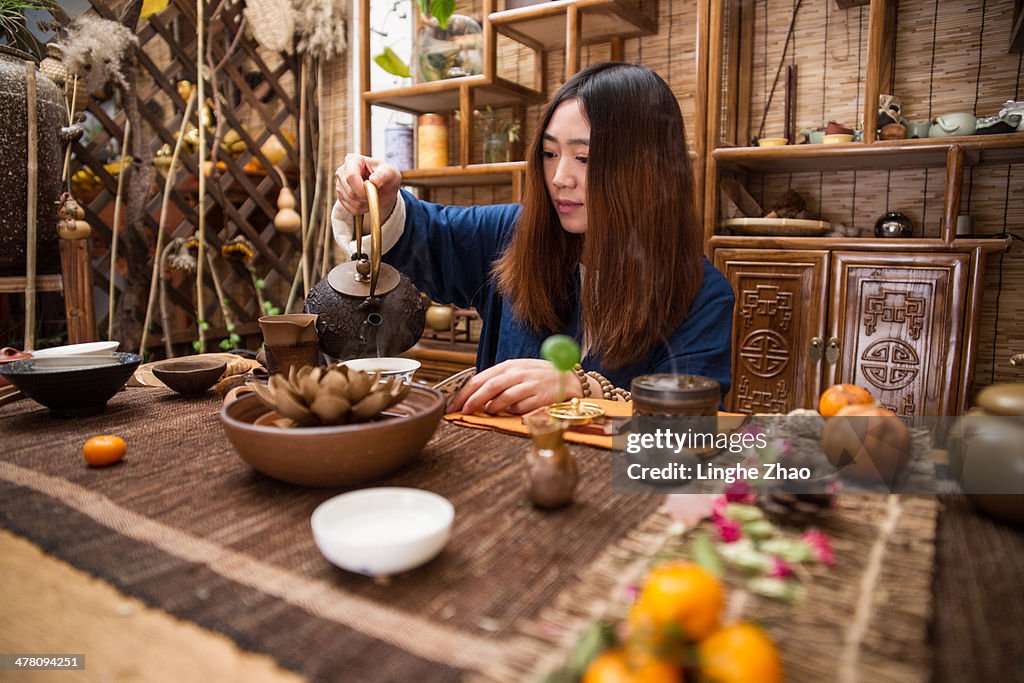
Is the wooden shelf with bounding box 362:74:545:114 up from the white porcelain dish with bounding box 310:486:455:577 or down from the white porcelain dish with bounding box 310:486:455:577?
up

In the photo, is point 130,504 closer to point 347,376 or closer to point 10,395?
point 347,376

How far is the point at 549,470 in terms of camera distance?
640mm

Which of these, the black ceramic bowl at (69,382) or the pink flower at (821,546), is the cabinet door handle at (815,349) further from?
the black ceramic bowl at (69,382)

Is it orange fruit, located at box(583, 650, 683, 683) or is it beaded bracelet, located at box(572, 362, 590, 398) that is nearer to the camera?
orange fruit, located at box(583, 650, 683, 683)

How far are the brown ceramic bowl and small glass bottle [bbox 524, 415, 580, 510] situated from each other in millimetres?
141

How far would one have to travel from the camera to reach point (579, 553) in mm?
→ 560

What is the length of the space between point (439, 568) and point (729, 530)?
25cm

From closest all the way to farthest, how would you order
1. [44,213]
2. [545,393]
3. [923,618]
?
[923,618], [545,393], [44,213]

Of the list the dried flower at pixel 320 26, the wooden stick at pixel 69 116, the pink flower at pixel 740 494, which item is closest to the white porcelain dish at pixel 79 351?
the pink flower at pixel 740 494

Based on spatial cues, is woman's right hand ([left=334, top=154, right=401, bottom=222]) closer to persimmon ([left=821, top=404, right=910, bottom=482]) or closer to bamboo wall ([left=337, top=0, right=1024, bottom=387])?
A: persimmon ([left=821, top=404, right=910, bottom=482])

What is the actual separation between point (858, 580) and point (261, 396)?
605 millimetres

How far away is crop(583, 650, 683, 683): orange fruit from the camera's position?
1.20 ft

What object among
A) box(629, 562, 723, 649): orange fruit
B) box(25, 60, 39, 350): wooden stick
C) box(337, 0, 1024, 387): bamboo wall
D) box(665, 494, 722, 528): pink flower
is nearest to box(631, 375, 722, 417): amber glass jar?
box(665, 494, 722, 528): pink flower

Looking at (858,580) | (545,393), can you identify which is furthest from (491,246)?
(858,580)
